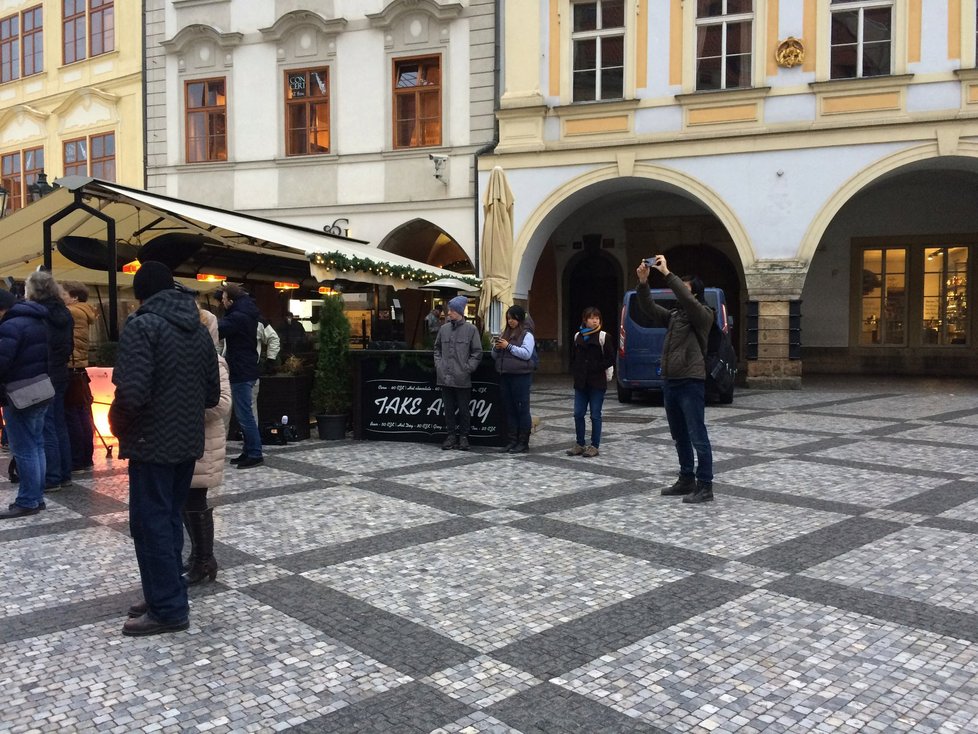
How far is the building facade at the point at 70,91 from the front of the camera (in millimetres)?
21312

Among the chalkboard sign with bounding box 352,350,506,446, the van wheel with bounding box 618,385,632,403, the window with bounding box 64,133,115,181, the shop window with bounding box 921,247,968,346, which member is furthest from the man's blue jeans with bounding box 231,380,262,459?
the shop window with bounding box 921,247,968,346

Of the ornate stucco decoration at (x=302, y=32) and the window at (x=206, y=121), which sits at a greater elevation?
the ornate stucco decoration at (x=302, y=32)

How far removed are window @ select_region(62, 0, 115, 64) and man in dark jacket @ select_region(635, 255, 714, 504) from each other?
65.2 ft

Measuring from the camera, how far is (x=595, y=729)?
300 cm

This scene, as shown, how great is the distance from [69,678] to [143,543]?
660 millimetres

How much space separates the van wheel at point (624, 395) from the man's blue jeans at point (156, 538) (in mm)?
11164

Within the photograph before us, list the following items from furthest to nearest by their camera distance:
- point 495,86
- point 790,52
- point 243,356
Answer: point 495,86, point 790,52, point 243,356

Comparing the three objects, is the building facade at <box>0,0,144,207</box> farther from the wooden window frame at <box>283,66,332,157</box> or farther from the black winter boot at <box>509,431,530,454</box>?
the black winter boot at <box>509,431,530,454</box>

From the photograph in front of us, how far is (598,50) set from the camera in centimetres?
1706

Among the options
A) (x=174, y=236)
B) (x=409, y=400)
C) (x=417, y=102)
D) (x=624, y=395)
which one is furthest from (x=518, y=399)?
(x=417, y=102)

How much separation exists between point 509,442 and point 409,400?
1319 millimetres

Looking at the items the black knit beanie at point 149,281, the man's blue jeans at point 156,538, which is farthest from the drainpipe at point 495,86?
the man's blue jeans at point 156,538

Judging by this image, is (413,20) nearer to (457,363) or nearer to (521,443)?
(457,363)

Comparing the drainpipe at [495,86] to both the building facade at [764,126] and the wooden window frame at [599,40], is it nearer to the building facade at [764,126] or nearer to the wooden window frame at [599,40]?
the building facade at [764,126]
